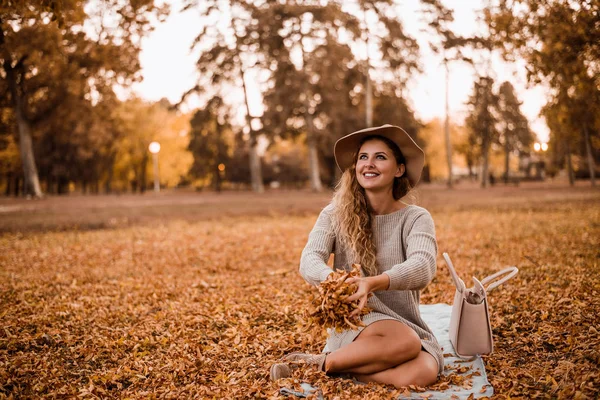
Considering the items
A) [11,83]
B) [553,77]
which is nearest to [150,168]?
[11,83]

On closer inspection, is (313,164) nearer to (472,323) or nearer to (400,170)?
(400,170)

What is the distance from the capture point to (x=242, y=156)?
52656 mm

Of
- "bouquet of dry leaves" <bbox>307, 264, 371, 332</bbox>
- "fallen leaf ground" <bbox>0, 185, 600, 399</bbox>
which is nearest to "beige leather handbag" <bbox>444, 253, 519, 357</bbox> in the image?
"fallen leaf ground" <bbox>0, 185, 600, 399</bbox>

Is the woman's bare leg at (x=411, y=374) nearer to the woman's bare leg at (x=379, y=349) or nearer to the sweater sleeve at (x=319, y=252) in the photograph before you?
→ the woman's bare leg at (x=379, y=349)

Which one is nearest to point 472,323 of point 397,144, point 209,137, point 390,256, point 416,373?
point 416,373

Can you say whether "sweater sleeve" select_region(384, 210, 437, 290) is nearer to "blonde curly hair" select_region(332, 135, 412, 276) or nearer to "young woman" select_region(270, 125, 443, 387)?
"young woman" select_region(270, 125, 443, 387)

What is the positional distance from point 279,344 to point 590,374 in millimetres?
2457

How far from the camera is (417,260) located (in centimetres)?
322

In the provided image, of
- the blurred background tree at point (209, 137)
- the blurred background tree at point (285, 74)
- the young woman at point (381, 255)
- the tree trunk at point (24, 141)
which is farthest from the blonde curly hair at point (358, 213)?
the blurred background tree at point (209, 137)

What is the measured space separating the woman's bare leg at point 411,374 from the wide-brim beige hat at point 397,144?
52.3 inches

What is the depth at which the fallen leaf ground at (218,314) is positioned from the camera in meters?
3.57

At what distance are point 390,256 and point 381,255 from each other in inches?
2.8

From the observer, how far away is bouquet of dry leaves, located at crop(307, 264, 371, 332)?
9.90ft

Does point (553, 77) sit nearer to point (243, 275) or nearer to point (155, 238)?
point (243, 275)
